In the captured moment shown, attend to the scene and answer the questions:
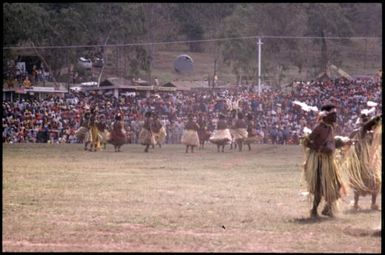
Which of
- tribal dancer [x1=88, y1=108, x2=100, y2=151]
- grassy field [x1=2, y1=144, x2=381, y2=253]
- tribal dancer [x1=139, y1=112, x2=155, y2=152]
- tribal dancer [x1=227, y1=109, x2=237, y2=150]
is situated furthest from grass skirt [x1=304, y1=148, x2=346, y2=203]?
tribal dancer [x1=227, y1=109, x2=237, y2=150]

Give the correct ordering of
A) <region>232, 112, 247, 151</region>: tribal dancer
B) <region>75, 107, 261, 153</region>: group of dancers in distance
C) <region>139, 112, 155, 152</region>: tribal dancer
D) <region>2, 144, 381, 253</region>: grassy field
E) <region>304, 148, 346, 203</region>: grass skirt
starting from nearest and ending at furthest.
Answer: <region>2, 144, 381, 253</region>: grassy field, <region>304, 148, 346, 203</region>: grass skirt, <region>139, 112, 155, 152</region>: tribal dancer, <region>75, 107, 261, 153</region>: group of dancers in distance, <region>232, 112, 247, 151</region>: tribal dancer

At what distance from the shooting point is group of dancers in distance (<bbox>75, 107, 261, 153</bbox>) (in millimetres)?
31078

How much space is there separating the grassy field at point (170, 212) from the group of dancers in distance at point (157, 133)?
878cm

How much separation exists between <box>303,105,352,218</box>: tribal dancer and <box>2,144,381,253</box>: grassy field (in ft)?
1.06

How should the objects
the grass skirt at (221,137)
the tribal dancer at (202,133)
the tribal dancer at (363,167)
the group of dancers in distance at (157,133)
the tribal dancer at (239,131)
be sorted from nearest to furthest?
the tribal dancer at (363,167), the group of dancers in distance at (157,133), the grass skirt at (221,137), the tribal dancer at (239,131), the tribal dancer at (202,133)

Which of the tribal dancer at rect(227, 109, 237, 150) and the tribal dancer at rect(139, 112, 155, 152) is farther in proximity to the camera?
the tribal dancer at rect(227, 109, 237, 150)

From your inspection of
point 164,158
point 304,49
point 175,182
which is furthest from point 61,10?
point 175,182

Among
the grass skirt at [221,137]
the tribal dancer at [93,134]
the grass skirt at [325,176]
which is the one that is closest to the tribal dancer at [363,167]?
the grass skirt at [325,176]

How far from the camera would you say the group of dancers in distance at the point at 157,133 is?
31078mm

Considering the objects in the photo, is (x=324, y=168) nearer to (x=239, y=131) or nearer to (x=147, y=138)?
(x=147, y=138)

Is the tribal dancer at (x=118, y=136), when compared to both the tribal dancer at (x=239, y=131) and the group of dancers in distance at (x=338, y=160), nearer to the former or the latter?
the tribal dancer at (x=239, y=131)

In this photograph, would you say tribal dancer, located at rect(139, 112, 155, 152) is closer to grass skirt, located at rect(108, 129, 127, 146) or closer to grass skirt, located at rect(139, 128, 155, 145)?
grass skirt, located at rect(139, 128, 155, 145)

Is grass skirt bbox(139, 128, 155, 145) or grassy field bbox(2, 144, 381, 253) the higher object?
grass skirt bbox(139, 128, 155, 145)

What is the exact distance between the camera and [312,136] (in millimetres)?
12188
